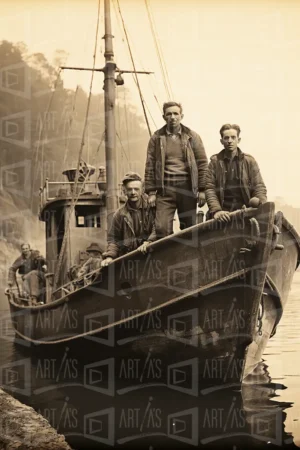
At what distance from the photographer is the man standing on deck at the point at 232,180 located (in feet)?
14.2

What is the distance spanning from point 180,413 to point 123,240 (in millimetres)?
1596

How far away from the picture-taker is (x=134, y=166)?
650cm

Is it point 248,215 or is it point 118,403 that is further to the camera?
point 118,403

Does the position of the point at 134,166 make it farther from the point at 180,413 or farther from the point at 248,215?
the point at 180,413

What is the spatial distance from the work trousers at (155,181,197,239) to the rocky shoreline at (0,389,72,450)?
172cm

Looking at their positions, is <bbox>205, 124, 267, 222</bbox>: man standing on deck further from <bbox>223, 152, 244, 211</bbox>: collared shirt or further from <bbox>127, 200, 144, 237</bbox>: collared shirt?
<bbox>127, 200, 144, 237</bbox>: collared shirt

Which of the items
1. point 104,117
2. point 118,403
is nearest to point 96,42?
point 104,117

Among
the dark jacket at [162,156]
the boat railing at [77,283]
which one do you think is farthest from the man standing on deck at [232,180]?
the boat railing at [77,283]

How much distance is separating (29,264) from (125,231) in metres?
3.48

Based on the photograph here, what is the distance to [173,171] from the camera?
15.3 feet

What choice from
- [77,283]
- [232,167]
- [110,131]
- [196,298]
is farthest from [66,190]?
[232,167]

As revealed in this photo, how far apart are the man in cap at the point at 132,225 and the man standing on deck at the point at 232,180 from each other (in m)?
0.67

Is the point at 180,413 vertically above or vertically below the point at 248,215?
below

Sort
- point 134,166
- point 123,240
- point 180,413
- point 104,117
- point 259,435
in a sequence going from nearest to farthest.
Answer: point 259,435 → point 180,413 → point 123,240 → point 134,166 → point 104,117
